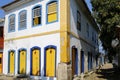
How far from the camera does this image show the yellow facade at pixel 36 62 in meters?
20.5

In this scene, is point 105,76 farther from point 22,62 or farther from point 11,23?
point 11,23

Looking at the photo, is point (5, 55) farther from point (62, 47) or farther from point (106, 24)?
point (106, 24)

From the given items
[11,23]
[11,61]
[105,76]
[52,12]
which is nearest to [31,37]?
[52,12]

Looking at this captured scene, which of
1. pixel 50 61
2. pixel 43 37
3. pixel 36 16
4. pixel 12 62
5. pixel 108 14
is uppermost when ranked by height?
pixel 36 16

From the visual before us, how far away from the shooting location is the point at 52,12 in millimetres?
19688

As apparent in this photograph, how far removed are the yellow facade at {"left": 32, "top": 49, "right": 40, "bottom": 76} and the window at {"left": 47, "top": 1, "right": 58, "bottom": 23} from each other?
2.84 meters

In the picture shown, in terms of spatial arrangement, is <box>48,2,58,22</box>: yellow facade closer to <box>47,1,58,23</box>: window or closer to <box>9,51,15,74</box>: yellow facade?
<box>47,1,58,23</box>: window

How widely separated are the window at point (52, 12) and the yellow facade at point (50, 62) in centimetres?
232

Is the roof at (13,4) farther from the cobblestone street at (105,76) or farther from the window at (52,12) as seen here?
the cobblestone street at (105,76)

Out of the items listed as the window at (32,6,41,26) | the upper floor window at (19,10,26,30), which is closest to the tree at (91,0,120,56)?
the window at (32,6,41,26)

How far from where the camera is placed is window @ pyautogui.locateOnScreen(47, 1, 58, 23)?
19.4 meters

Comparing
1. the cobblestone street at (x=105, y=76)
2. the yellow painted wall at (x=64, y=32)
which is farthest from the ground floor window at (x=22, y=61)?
the cobblestone street at (x=105, y=76)

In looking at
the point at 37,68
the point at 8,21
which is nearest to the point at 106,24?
the point at 37,68

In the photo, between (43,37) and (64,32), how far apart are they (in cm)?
236
